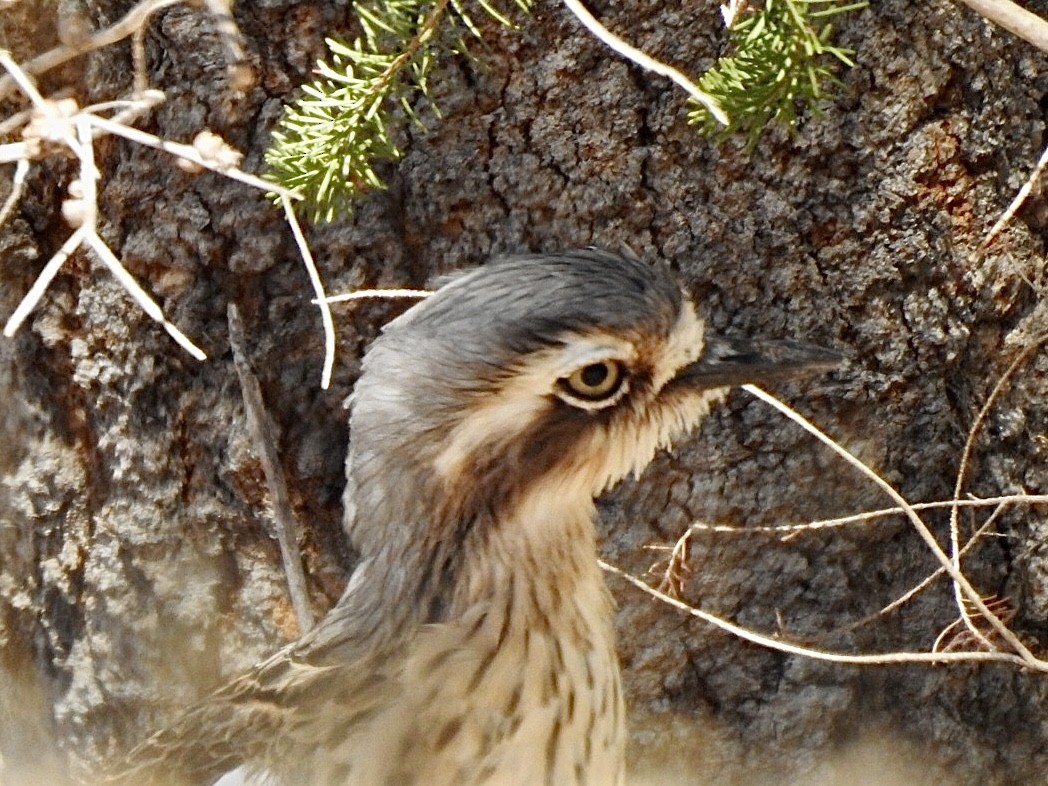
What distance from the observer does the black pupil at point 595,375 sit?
1679mm

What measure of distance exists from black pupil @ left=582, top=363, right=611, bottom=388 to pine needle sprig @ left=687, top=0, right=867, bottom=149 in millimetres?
308

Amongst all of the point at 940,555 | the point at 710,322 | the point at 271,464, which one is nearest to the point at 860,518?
the point at 940,555

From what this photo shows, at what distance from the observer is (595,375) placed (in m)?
1.69

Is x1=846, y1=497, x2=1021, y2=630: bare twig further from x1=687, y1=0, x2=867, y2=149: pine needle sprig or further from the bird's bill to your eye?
x1=687, y1=0, x2=867, y2=149: pine needle sprig

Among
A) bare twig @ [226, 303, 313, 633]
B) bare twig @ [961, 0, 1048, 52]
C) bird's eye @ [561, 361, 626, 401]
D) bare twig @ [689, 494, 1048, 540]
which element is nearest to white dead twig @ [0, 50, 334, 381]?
bird's eye @ [561, 361, 626, 401]

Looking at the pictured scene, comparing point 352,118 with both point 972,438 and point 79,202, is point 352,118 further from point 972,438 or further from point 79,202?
point 972,438

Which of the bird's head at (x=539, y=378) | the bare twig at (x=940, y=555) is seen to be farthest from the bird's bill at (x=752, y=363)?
the bare twig at (x=940, y=555)

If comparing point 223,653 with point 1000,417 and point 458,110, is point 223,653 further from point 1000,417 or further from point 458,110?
point 1000,417

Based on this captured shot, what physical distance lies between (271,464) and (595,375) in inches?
27.8

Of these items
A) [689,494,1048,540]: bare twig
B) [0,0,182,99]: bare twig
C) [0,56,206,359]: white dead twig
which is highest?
[0,0,182,99]: bare twig

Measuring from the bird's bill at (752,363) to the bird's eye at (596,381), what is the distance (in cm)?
8

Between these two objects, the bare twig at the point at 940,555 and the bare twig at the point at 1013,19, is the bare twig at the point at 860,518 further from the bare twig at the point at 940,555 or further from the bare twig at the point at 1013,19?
the bare twig at the point at 1013,19

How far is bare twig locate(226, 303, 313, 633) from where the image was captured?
217 centimetres

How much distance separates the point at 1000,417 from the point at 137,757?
134 centimetres
